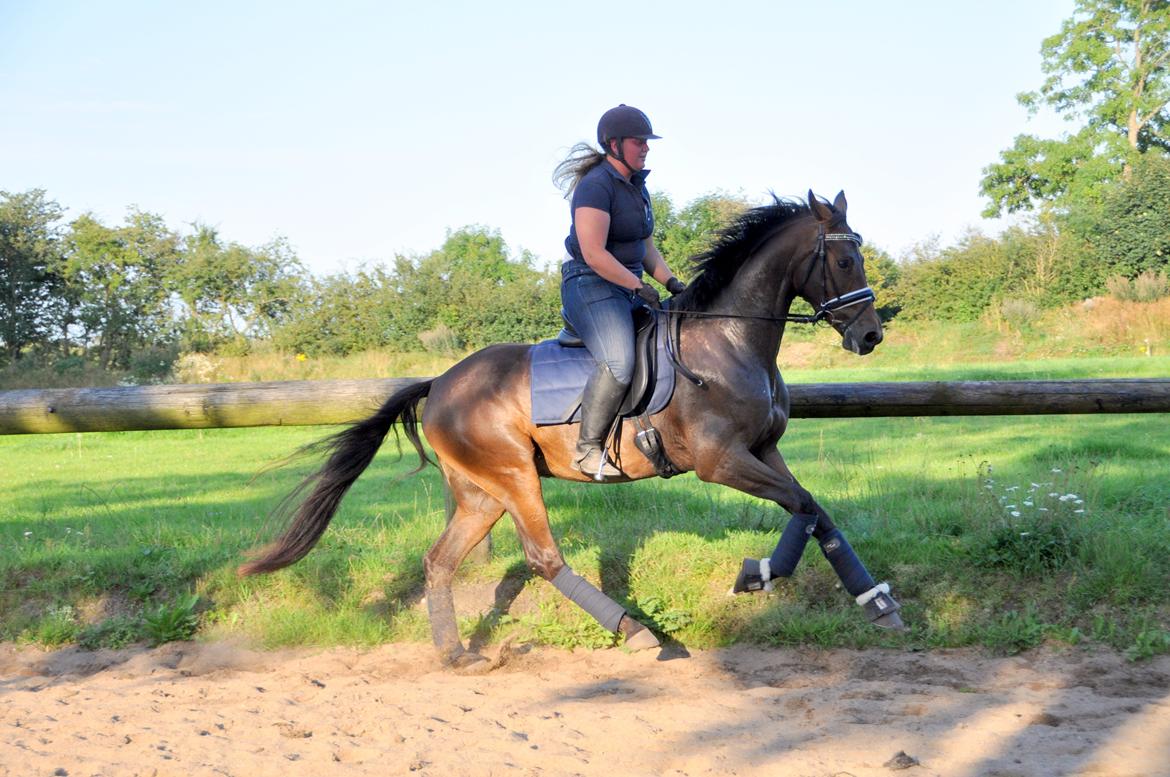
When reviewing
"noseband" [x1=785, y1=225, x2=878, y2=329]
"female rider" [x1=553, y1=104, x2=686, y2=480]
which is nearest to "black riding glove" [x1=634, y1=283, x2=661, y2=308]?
"female rider" [x1=553, y1=104, x2=686, y2=480]

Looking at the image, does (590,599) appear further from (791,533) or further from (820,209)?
(820,209)

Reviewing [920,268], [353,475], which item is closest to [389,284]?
[920,268]

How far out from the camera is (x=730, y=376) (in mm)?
5461

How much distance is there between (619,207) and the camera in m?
5.52

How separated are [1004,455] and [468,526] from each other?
280 inches

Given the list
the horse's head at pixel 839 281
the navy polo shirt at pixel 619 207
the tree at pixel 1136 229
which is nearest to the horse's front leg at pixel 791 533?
the horse's head at pixel 839 281

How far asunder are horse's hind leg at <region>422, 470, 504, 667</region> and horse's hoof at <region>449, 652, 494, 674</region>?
0.40 feet

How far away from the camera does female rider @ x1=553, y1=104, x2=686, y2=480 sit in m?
5.37

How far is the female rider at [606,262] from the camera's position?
5.37 meters

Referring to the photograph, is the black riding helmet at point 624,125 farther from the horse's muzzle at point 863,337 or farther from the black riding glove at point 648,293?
the horse's muzzle at point 863,337

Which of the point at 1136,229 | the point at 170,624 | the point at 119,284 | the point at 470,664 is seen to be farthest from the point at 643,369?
the point at 1136,229

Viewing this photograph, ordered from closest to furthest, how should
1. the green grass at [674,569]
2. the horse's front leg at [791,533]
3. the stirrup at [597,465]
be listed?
the horse's front leg at [791,533], the stirrup at [597,465], the green grass at [674,569]

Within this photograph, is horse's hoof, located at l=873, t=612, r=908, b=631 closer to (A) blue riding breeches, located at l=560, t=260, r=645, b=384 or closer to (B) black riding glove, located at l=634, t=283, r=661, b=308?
(A) blue riding breeches, located at l=560, t=260, r=645, b=384

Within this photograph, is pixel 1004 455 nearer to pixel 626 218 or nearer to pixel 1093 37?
pixel 626 218
